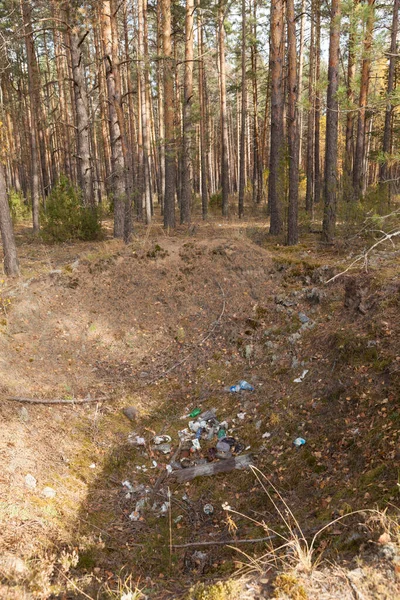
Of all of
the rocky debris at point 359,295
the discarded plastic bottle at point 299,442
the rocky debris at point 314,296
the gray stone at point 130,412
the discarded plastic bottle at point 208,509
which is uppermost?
the rocky debris at point 359,295

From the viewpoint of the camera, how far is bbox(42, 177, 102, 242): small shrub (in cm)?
1259

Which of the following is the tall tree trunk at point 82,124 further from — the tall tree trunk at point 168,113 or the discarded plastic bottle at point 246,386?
the discarded plastic bottle at point 246,386

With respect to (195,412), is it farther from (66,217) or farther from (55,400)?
(66,217)

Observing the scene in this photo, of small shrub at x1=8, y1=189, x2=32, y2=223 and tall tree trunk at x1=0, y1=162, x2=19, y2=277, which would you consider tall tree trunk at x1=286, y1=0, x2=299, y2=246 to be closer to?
tall tree trunk at x1=0, y1=162, x2=19, y2=277

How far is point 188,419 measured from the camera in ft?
20.4

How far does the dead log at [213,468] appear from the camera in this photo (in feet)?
16.7

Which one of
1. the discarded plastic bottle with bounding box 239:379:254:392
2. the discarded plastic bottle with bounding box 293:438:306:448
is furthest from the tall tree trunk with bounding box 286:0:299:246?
the discarded plastic bottle with bounding box 293:438:306:448

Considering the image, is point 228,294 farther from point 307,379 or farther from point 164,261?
point 307,379

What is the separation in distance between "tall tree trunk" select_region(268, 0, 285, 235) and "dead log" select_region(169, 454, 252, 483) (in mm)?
9462

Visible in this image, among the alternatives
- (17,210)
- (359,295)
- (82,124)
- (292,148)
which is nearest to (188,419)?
(359,295)

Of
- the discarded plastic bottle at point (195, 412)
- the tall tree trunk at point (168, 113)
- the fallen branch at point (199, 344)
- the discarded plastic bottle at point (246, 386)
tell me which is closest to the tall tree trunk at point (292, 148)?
the tall tree trunk at point (168, 113)

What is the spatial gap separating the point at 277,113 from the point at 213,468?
11.4 metres

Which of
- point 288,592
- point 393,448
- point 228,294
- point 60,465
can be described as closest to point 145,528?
point 60,465

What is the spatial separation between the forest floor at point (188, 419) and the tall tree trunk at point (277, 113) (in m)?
2.98
